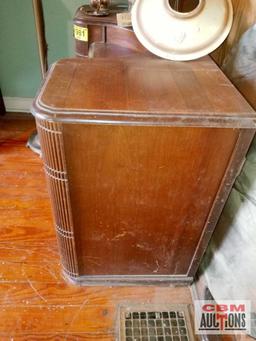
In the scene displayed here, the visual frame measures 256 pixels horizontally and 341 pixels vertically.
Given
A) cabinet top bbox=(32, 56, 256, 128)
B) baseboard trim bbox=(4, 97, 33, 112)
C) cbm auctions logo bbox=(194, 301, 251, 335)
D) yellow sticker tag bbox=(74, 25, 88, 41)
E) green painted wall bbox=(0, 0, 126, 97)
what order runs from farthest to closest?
baseboard trim bbox=(4, 97, 33, 112), green painted wall bbox=(0, 0, 126, 97), yellow sticker tag bbox=(74, 25, 88, 41), cbm auctions logo bbox=(194, 301, 251, 335), cabinet top bbox=(32, 56, 256, 128)

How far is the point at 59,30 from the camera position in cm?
189

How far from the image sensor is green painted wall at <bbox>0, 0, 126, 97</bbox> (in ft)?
5.95

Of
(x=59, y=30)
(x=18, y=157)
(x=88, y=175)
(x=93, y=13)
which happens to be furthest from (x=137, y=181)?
(x=59, y=30)

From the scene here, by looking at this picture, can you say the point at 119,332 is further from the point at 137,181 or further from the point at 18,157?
the point at 18,157

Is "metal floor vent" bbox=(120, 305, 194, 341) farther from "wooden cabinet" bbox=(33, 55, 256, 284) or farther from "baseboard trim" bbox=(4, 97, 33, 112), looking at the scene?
"baseboard trim" bbox=(4, 97, 33, 112)

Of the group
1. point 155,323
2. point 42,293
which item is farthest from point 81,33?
point 155,323

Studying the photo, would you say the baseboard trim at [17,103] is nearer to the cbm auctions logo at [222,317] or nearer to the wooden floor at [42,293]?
the wooden floor at [42,293]

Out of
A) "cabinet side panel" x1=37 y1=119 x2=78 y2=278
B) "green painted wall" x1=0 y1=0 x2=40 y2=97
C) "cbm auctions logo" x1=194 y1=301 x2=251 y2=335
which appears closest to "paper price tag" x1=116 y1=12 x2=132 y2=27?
"cabinet side panel" x1=37 y1=119 x2=78 y2=278

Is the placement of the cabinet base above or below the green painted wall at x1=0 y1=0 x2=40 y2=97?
below

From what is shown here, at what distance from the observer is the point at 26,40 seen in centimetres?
194

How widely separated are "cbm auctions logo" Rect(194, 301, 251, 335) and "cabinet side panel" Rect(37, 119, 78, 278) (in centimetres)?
54

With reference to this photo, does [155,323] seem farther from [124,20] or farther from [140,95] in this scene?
[124,20]

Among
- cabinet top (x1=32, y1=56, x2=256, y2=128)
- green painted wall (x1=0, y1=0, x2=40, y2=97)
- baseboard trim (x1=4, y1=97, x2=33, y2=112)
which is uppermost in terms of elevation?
cabinet top (x1=32, y1=56, x2=256, y2=128)

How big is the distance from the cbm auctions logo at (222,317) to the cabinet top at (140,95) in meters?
0.65
